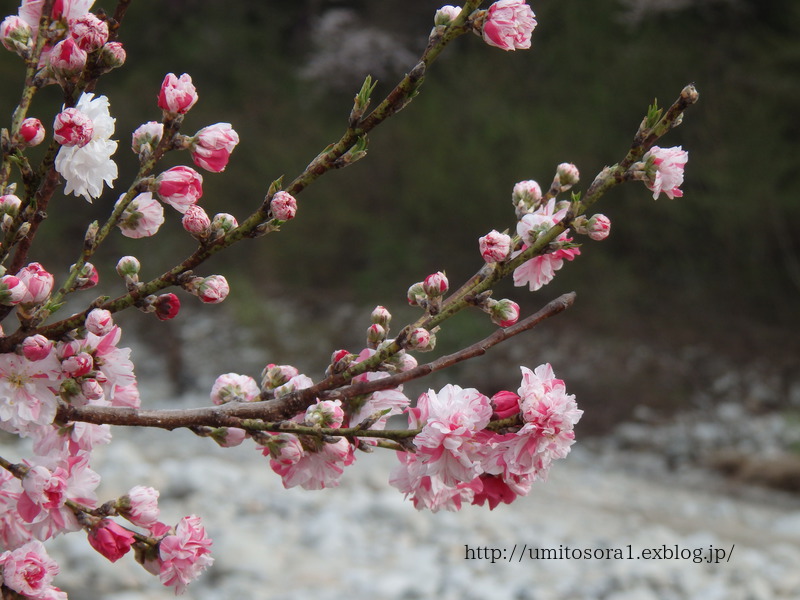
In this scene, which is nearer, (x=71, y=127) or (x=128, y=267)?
(x=71, y=127)

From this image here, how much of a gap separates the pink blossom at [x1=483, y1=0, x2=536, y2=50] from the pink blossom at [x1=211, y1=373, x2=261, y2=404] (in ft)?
1.31

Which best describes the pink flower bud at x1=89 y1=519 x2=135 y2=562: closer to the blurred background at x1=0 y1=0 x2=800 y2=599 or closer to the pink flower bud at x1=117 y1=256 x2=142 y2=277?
the pink flower bud at x1=117 y1=256 x2=142 y2=277

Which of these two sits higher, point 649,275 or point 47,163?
point 649,275

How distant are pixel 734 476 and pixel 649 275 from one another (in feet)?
8.70

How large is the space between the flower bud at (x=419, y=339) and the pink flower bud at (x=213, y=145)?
23 centimetres

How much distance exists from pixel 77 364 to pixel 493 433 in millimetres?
356

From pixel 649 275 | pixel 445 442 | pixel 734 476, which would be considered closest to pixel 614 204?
pixel 649 275

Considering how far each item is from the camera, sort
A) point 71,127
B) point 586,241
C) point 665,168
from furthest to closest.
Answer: point 586,241 < point 665,168 < point 71,127

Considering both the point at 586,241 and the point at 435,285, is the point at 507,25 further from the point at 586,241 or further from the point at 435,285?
the point at 586,241

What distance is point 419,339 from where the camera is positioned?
0.73 metres

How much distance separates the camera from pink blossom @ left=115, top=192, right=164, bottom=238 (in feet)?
2.53

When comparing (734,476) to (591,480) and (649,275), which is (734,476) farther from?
(649,275)

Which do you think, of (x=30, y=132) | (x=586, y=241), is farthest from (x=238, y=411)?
(x=586, y=241)

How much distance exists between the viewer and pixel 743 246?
7.30 metres
